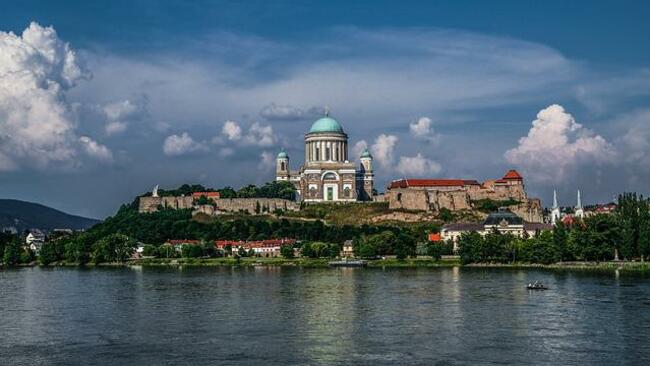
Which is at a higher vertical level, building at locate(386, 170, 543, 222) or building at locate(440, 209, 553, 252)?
building at locate(386, 170, 543, 222)

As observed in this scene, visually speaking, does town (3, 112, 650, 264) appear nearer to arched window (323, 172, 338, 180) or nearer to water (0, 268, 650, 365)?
arched window (323, 172, 338, 180)

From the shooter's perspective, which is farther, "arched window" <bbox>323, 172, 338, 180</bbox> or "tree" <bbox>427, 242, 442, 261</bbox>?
"arched window" <bbox>323, 172, 338, 180</bbox>

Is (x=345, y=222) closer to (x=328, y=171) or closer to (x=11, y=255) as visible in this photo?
(x=328, y=171)

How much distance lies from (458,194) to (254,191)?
20902 mm

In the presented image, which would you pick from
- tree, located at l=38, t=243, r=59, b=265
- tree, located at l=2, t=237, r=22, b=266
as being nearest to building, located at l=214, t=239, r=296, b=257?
tree, located at l=38, t=243, r=59, b=265

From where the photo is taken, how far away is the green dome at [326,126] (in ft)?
307

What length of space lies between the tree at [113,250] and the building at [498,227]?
26.0 metres

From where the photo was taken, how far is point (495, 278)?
49.4m

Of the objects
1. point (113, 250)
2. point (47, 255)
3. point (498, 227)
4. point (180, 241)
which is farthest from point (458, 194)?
point (47, 255)

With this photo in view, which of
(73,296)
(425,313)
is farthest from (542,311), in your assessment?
(73,296)

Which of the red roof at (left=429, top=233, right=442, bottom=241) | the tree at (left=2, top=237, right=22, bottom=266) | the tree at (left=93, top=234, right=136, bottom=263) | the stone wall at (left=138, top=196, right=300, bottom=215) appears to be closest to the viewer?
the tree at (left=93, top=234, right=136, bottom=263)

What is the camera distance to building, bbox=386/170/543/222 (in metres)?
86.2

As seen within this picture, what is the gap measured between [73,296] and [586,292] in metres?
22.7

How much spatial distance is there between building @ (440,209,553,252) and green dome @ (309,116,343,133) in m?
20.3
